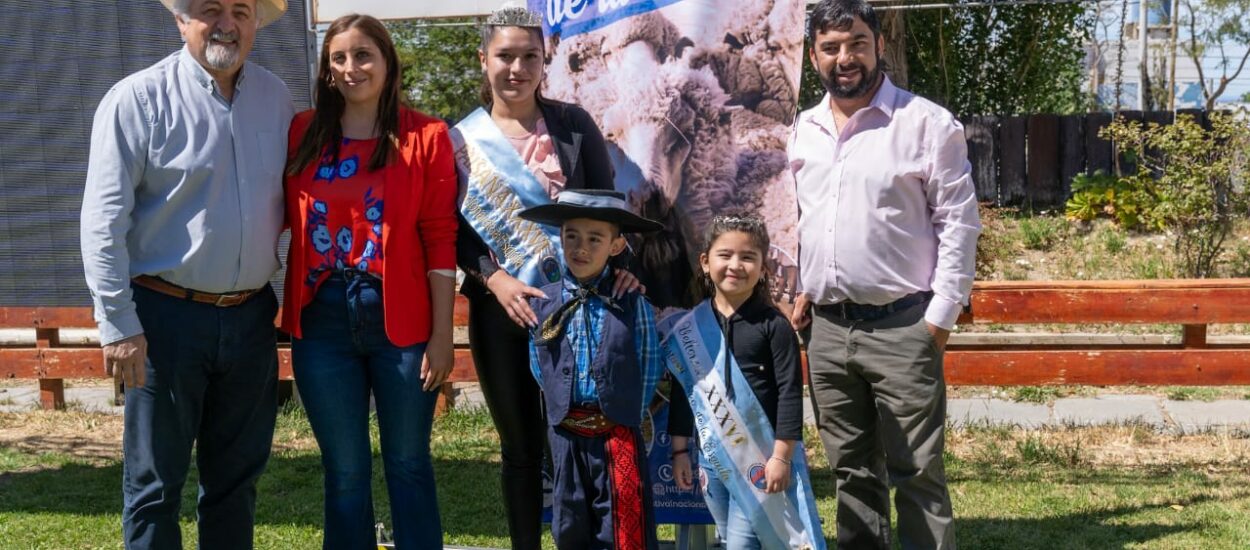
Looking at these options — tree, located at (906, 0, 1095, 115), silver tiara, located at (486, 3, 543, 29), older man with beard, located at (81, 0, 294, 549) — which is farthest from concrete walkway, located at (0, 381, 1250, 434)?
tree, located at (906, 0, 1095, 115)

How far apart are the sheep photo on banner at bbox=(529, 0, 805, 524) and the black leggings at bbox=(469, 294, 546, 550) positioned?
0.49m

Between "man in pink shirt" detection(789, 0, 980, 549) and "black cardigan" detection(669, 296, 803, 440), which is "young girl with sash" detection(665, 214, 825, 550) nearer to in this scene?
"black cardigan" detection(669, 296, 803, 440)

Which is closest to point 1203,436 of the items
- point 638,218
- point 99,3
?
point 638,218

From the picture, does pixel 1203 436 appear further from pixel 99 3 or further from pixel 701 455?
pixel 99 3

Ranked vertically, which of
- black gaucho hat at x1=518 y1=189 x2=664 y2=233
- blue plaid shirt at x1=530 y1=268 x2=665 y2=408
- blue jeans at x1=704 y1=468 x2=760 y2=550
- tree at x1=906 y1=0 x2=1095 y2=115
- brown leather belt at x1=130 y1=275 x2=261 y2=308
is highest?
tree at x1=906 y1=0 x2=1095 y2=115

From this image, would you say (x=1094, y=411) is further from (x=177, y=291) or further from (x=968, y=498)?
(x=177, y=291)

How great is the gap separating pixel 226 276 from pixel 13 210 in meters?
3.30

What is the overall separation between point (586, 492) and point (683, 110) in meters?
1.37

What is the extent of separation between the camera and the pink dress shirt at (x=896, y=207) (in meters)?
3.54

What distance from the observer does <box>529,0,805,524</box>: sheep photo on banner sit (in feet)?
13.6

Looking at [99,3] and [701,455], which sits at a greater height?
[99,3]

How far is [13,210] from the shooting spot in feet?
19.8

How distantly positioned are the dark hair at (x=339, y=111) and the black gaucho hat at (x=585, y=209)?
0.45 meters

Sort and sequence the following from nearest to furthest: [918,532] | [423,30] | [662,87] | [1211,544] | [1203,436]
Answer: [918,532] → [662,87] → [1211,544] → [1203,436] → [423,30]
